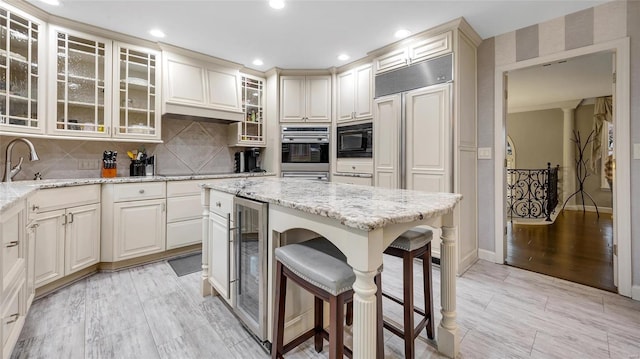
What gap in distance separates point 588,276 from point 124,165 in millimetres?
4875

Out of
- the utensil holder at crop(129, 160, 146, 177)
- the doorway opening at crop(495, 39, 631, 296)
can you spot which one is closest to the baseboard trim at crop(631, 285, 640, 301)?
the doorway opening at crop(495, 39, 631, 296)

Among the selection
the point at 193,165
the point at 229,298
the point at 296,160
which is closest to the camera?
the point at 229,298

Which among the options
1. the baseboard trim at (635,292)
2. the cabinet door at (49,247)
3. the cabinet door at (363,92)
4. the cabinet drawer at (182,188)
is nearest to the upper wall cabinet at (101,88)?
the cabinet drawer at (182,188)

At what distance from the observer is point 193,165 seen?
3.71m

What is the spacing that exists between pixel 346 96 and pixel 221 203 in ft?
8.34

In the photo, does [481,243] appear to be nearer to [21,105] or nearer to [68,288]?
[68,288]

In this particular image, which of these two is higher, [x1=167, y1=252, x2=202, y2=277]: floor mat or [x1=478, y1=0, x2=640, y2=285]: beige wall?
[x1=478, y1=0, x2=640, y2=285]: beige wall

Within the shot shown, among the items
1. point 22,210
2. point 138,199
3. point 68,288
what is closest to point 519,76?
point 138,199

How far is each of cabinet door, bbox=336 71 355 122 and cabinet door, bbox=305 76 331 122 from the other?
179 millimetres

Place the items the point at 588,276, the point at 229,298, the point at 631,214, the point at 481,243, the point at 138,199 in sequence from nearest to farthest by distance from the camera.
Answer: the point at 229,298, the point at 631,214, the point at 588,276, the point at 138,199, the point at 481,243

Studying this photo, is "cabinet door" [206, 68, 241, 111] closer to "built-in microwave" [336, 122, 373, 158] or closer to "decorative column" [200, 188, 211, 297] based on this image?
"built-in microwave" [336, 122, 373, 158]

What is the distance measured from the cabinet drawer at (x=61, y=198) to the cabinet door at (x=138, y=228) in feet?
0.70

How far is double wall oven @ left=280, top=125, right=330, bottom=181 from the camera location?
3979 millimetres

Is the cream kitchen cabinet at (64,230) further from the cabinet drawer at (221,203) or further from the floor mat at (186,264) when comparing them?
the cabinet drawer at (221,203)
